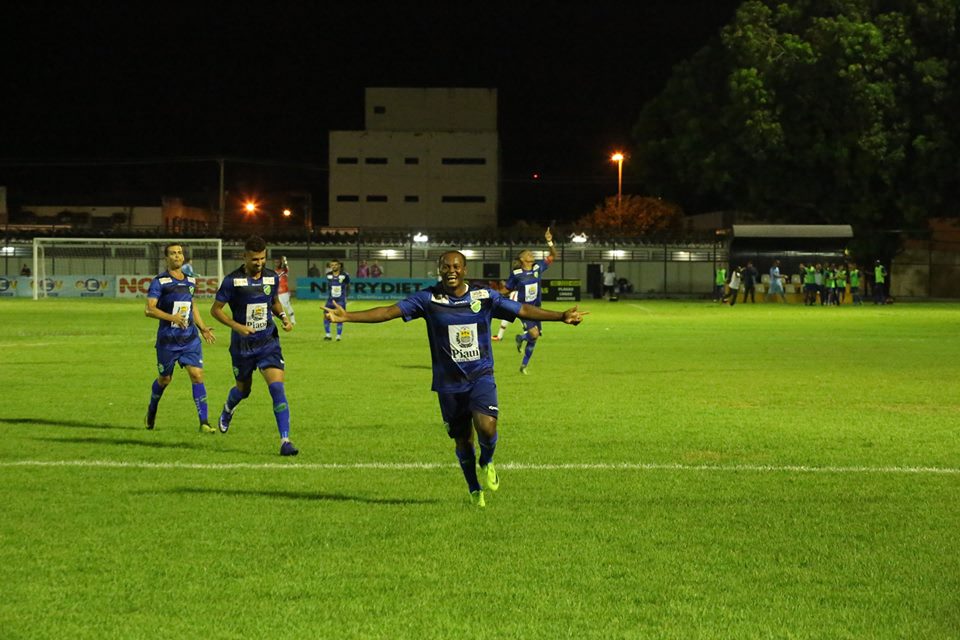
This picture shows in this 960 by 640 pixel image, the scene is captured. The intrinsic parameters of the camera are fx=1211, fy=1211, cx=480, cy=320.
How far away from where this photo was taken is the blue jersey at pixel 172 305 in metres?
13.3

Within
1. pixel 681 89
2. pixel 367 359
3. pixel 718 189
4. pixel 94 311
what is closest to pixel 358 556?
pixel 367 359

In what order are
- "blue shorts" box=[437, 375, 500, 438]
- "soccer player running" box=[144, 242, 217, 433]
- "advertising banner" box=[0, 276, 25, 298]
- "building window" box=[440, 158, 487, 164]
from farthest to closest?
"building window" box=[440, 158, 487, 164]
"advertising banner" box=[0, 276, 25, 298]
"soccer player running" box=[144, 242, 217, 433]
"blue shorts" box=[437, 375, 500, 438]

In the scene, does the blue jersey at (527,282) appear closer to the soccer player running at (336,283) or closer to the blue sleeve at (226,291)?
the soccer player running at (336,283)

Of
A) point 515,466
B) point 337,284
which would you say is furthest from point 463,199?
point 515,466

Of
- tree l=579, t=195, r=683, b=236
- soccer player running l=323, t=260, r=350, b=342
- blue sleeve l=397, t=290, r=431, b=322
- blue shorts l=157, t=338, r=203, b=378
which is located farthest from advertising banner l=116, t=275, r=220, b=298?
blue sleeve l=397, t=290, r=431, b=322

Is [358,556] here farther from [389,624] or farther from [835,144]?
[835,144]

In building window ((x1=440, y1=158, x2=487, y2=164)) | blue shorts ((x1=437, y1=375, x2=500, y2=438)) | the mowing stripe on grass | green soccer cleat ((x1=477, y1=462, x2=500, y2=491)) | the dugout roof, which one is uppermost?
building window ((x1=440, y1=158, x2=487, y2=164))

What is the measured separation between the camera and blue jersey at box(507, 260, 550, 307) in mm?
22953

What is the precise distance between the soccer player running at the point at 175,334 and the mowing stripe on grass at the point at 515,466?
2.40 m

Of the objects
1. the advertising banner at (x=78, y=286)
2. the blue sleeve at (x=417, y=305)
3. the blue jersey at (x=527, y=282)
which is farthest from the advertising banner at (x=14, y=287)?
the blue sleeve at (x=417, y=305)

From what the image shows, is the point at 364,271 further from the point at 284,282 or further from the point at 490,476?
the point at 490,476

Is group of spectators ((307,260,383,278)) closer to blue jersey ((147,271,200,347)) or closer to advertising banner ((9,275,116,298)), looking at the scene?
advertising banner ((9,275,116,298))

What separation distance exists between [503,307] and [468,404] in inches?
31.2

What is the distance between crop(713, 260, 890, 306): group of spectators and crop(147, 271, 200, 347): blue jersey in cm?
4412
